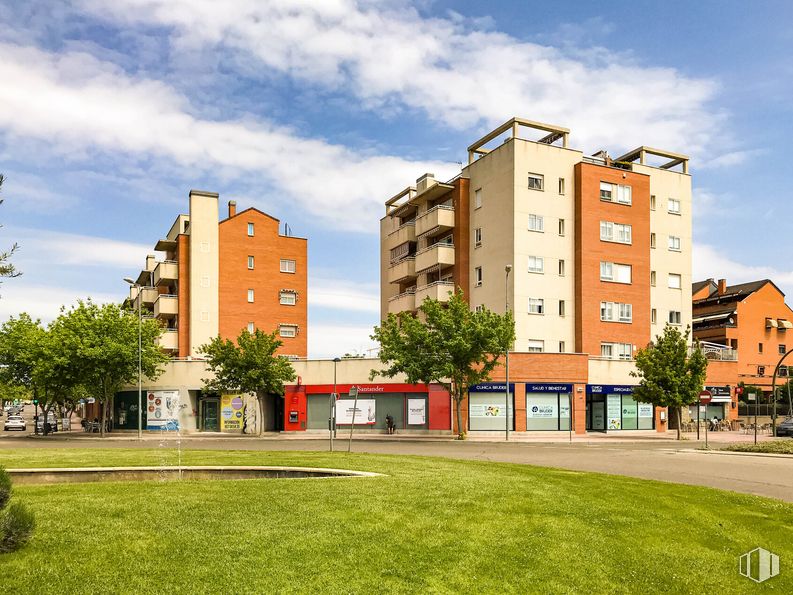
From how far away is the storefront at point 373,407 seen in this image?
48969mm

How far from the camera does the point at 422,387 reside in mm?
49344

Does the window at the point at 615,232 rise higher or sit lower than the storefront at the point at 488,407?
higher

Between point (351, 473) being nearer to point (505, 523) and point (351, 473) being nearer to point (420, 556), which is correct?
point (505, 523)

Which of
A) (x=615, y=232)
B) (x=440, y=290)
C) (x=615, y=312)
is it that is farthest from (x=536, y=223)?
(x=615, y=312)

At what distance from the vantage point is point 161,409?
54469 millimetres

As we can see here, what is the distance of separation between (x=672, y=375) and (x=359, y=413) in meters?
20.1

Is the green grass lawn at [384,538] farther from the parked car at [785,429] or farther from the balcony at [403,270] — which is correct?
the balcony at [403,270]

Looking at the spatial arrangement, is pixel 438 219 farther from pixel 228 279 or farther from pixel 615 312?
pixel 228 279

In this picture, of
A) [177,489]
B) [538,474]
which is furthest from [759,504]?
[177,489]

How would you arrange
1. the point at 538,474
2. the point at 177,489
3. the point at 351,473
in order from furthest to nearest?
the point at 538,474, the point at 351,473, the point at 177,489

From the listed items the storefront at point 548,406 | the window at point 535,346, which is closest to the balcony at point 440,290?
the window at point 535,346

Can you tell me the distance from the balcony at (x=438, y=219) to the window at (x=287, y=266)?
534 inches

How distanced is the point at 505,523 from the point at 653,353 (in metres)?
39.1

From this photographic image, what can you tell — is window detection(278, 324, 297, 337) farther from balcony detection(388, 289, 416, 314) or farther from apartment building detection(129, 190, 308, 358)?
balcony detection(388, 289, 416, 314)
